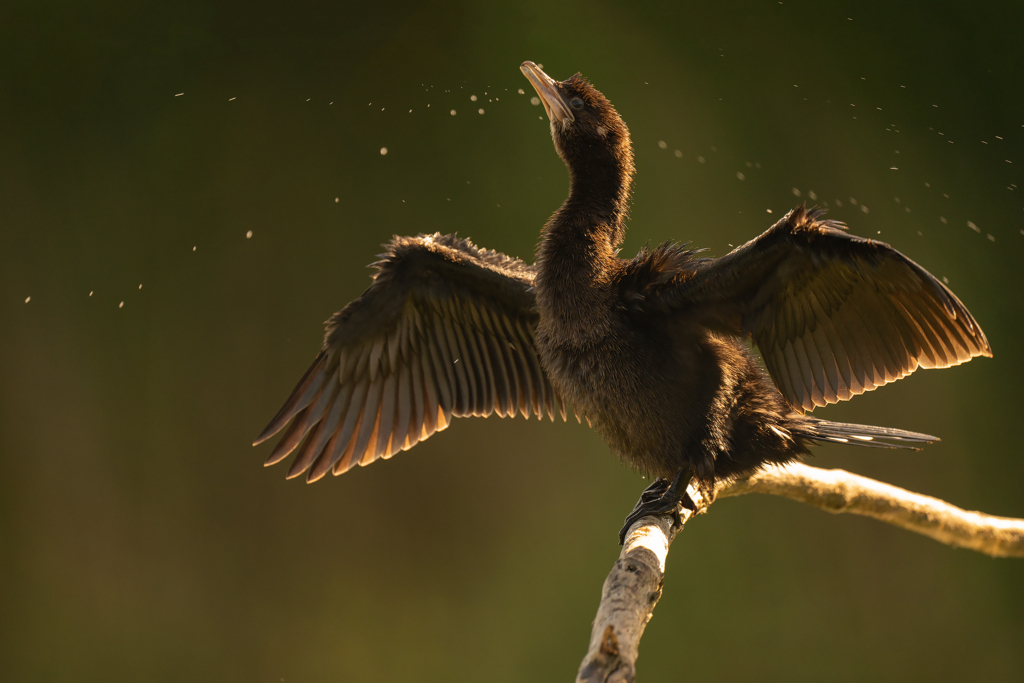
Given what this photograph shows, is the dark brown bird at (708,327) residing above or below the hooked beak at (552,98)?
below

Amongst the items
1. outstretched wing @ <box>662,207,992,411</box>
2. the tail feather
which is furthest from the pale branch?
outstretched wing @ <box>662,207,992,411</box>

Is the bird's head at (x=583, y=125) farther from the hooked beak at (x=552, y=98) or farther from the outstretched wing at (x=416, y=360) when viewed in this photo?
the outstretched wing at (x=416, y=360)

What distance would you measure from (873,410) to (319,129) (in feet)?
8.67

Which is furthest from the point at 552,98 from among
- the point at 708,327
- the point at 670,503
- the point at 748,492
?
the point at 748,492

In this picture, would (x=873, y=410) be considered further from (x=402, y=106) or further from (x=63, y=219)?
(x=63, y=219)

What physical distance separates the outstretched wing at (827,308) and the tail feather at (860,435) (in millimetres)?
65

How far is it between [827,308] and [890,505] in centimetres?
96

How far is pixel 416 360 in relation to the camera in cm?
229

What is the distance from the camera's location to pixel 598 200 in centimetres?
186

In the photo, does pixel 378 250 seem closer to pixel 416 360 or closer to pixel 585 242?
pixel 416 360

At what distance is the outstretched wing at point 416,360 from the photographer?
2.12m

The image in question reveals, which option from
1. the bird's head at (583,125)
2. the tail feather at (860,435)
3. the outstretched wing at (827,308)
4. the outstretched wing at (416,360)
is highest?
the bird's head at (583,125)

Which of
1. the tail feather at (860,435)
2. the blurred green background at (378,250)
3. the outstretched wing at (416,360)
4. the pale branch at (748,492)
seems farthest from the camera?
the blurred green background at (378,250)

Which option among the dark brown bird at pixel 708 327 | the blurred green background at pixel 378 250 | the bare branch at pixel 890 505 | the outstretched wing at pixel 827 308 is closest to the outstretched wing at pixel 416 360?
the dark brown bird at pixel 708 327
